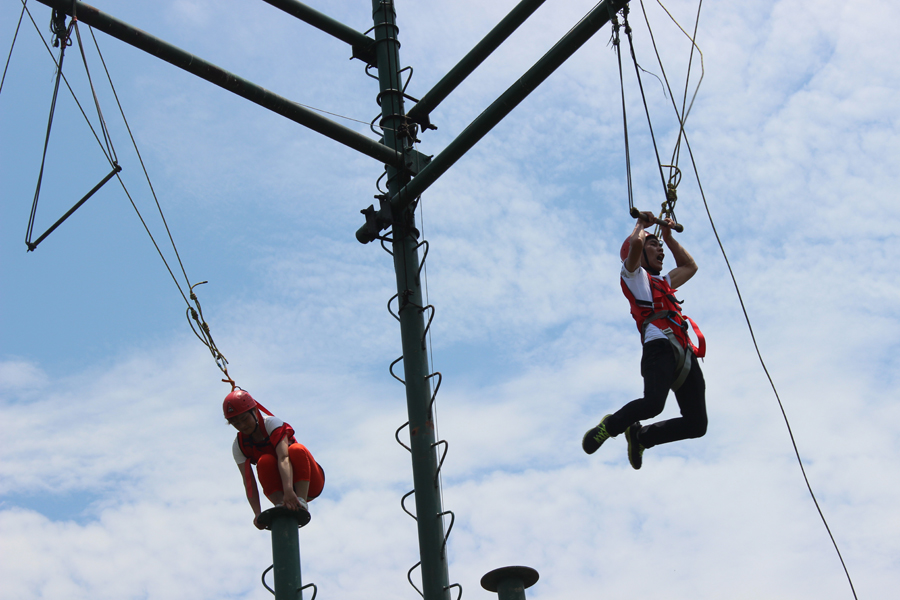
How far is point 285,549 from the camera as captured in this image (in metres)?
4.95

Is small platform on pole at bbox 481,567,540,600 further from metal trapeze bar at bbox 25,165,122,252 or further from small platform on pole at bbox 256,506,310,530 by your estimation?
metal trapeze bar at bbox 25,165,122,252

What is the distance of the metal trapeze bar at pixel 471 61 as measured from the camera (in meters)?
6.82

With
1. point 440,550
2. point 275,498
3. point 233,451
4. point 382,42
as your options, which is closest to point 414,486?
point 440,550

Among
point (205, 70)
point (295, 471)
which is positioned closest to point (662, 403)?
point (295, 471)

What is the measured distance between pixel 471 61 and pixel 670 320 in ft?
7.59

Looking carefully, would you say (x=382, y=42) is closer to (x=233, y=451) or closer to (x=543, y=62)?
(x=543, y=62)

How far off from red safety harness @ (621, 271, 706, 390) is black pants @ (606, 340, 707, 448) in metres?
0.05

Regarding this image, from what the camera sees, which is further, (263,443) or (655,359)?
(263,443)

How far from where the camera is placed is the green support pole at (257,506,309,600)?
4.86 metres

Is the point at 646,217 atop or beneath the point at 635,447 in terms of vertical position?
atop

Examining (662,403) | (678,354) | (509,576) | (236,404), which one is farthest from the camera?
(236,404)

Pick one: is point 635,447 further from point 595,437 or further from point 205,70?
point 205,70

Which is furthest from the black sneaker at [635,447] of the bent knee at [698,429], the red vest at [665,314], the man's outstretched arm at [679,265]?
the man's outstretched arm at [679,265]

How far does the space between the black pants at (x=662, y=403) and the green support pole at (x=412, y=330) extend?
1289mm
